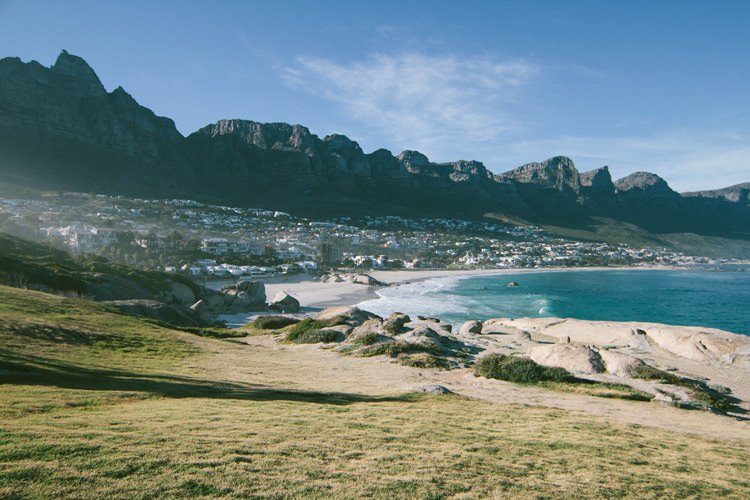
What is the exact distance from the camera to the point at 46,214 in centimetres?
10494

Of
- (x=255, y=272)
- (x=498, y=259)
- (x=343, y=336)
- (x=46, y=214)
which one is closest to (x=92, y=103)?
(x=46, y=214)

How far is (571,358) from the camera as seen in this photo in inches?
941

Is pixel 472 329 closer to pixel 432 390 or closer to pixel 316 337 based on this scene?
pixel 316 337

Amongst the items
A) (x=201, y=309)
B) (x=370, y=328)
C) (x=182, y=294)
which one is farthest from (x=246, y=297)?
(x=370, y=328)

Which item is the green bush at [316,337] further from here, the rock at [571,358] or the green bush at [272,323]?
the rock at [571,358]

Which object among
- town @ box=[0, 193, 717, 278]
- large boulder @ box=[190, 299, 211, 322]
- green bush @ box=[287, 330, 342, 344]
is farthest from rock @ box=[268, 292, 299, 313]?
town @ box=[0, 193, 717, 278]

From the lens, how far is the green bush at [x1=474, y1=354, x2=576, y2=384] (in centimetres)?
2007

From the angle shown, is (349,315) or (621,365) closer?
(621,365)

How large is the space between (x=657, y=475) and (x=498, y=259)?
509ft

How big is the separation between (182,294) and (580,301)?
64.4 m

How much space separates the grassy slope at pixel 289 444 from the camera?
6102mm

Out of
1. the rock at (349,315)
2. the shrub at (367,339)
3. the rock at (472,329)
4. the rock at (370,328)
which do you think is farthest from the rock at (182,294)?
the rock at (472,329)

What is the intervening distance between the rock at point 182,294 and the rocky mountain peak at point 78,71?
7723 inches

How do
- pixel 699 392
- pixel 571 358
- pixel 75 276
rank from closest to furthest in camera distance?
pixel 699 392 < pixel 571 358 < pixel 75 276
